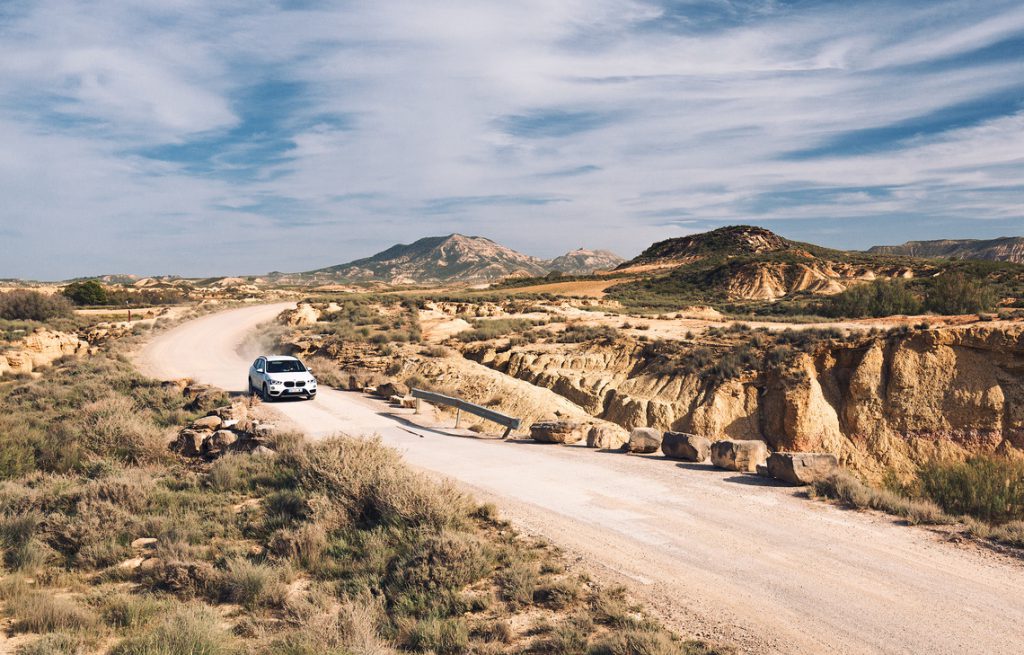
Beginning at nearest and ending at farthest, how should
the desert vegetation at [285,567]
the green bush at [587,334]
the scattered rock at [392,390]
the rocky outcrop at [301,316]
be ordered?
1. the desert vegetation at [285,567]
2. the scattered rock at [392,390]
3. the green bush at [587,334]
4. the rocky outcrop at [301,316]

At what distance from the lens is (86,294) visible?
71.6m

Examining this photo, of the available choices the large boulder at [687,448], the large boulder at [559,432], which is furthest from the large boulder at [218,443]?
the large boulder at [687,448]

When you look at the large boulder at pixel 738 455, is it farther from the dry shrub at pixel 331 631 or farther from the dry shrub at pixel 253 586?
the dry shrub at pixel 253 586

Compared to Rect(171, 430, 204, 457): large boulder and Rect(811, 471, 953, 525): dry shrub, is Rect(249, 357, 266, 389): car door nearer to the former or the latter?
Rect(171, 430, 204, 457): large boulder

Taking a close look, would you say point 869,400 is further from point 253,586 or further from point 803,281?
point 803,281

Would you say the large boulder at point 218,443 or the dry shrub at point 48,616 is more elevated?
the large boulder at point 218,443

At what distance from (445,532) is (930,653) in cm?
542

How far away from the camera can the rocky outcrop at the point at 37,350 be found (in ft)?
97.3

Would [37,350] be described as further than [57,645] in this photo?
Yes

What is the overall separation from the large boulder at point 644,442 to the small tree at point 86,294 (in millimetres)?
77850

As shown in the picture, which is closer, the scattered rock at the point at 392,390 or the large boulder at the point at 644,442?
the large boulder at the point at 644,442

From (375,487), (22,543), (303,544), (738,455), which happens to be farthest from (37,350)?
(738,455)

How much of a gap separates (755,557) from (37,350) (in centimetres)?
3833

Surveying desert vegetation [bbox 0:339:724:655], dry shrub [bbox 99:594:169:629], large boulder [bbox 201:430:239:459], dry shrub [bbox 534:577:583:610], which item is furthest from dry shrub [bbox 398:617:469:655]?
large boulder [bbox 201:430:239:459]
